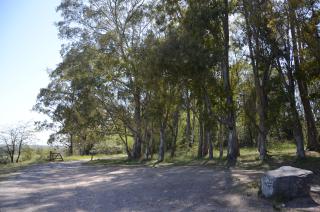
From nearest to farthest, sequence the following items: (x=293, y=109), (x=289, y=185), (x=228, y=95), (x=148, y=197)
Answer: (x=289, y=185), (x=148, y=197), (x=293, y=109), (x=228, y=95)

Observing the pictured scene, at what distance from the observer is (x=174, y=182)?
13.9 metres

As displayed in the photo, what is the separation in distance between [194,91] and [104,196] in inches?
493

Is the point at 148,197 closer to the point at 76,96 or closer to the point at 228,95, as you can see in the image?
the point at 228,95

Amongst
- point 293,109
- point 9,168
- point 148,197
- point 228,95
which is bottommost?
point 148,197

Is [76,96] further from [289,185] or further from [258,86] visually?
[289,185]

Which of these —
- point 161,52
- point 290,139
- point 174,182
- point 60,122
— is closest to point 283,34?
point 161,52

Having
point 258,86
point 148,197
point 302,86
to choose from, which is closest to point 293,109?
point 302,86

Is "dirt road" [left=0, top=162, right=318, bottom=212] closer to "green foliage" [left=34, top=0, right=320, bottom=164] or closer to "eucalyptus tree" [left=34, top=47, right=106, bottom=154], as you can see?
"green foliage" [left=34, top=0, right=320, bottom=164]

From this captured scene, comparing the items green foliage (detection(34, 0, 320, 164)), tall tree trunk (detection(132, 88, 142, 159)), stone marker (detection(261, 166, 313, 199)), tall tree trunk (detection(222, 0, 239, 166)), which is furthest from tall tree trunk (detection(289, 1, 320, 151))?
tall tree trunk (detection(132, 88, 142, 159))

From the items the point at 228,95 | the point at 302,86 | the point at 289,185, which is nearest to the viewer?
the point at 289,185

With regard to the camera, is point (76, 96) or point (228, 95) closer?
point (228, 95)

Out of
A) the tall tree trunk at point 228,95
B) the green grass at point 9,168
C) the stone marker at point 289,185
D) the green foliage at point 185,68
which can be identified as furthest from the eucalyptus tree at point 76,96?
the stone marker at point 289,185

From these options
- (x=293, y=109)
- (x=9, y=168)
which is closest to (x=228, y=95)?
(x=293, y=109)

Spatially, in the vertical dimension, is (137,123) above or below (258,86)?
below
